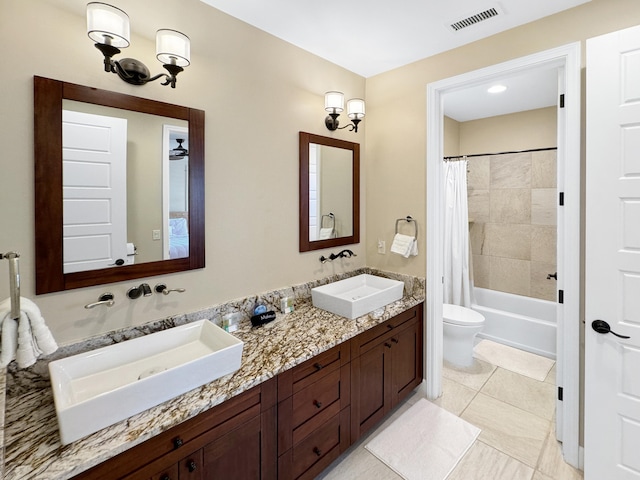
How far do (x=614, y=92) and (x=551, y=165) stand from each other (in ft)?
7.04

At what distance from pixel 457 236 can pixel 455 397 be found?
6.33 ft

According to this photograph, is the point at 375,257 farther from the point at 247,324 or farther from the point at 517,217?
the point at 517,217

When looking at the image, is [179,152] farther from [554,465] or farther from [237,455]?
[554,465]

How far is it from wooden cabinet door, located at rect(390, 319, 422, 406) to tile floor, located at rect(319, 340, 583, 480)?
175 mm

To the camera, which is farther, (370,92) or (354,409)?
(370,92)

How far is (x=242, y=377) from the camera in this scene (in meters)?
1.34

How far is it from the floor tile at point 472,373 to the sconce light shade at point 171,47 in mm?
3075

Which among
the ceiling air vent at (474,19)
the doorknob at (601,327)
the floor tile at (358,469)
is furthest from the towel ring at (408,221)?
the floor tile at (358,469)

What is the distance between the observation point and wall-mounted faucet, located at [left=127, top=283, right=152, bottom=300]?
5.04 ft

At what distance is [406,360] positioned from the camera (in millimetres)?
2381

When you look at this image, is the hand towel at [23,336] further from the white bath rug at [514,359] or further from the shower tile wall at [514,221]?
the shower tile wall at [514,221]

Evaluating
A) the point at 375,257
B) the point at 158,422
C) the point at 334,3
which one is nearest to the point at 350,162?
the point at 375,257

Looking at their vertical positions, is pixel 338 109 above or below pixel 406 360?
above

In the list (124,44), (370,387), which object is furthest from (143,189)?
(370,387)
